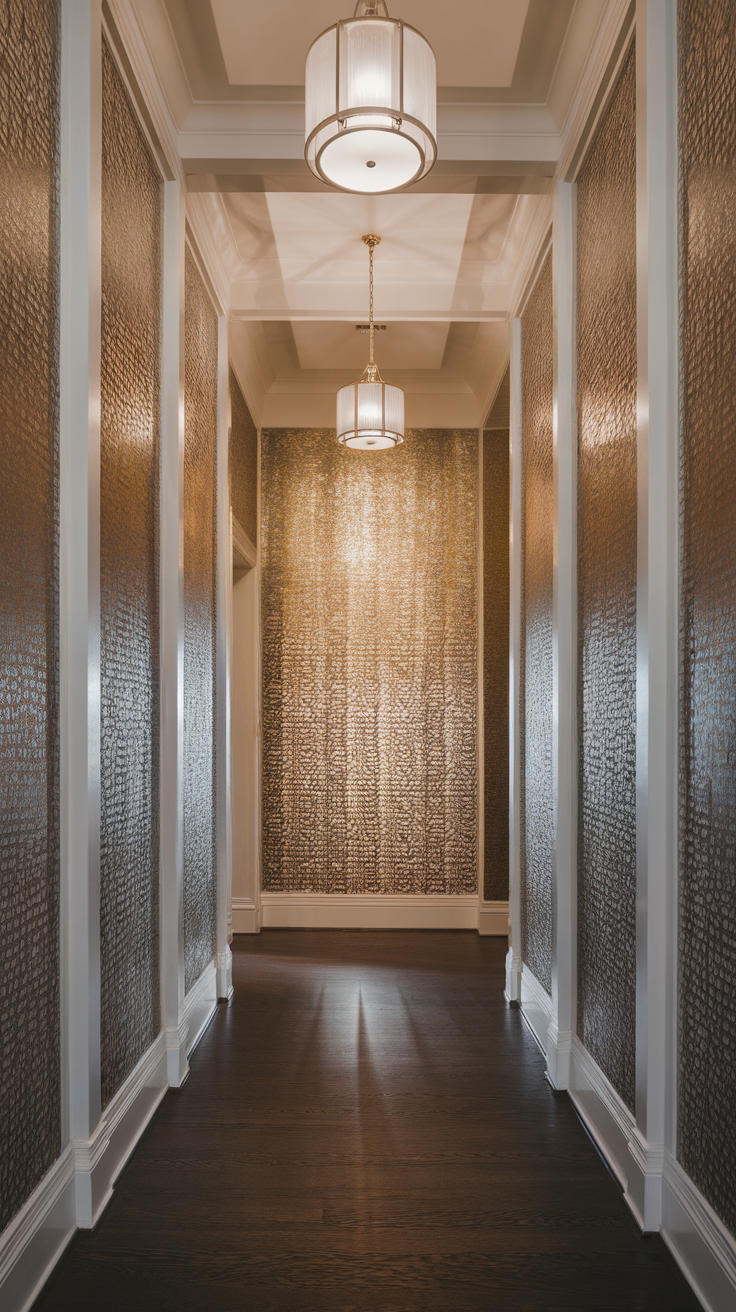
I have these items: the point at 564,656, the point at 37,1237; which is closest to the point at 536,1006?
the point at 564,656

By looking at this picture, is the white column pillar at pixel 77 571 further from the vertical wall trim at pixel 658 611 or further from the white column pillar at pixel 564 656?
the white column pillar at pixel 564 656

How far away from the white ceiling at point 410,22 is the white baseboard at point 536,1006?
3.18m

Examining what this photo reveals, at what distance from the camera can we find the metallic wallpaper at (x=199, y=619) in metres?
3.41

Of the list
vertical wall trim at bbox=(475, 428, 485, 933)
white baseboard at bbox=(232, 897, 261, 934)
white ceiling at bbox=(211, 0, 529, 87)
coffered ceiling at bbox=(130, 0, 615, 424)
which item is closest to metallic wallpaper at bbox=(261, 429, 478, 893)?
vertical wall trim at bbox=(475, 428, 485, 933)

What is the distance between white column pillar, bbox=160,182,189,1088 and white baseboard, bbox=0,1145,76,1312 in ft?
3.04

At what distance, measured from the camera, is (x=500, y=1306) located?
6.12 ft

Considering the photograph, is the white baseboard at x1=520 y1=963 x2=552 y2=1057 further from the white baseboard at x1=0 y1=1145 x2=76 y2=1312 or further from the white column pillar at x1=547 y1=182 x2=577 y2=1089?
the white baseboard at x1=0 y1=1145 x2=76 y2=1312

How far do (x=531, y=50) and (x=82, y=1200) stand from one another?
3456 millimetres

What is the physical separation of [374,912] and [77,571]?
405 cm

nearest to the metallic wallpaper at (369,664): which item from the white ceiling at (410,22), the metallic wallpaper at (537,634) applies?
the metallic wallpaper at (537,634)

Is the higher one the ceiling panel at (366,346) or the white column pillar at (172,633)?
the ceiling panel at (366,346)

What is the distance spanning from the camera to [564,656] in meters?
3.08

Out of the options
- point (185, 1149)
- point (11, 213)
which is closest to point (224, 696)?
point (185, 1149)

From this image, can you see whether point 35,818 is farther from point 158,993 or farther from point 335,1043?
point 335,1043
